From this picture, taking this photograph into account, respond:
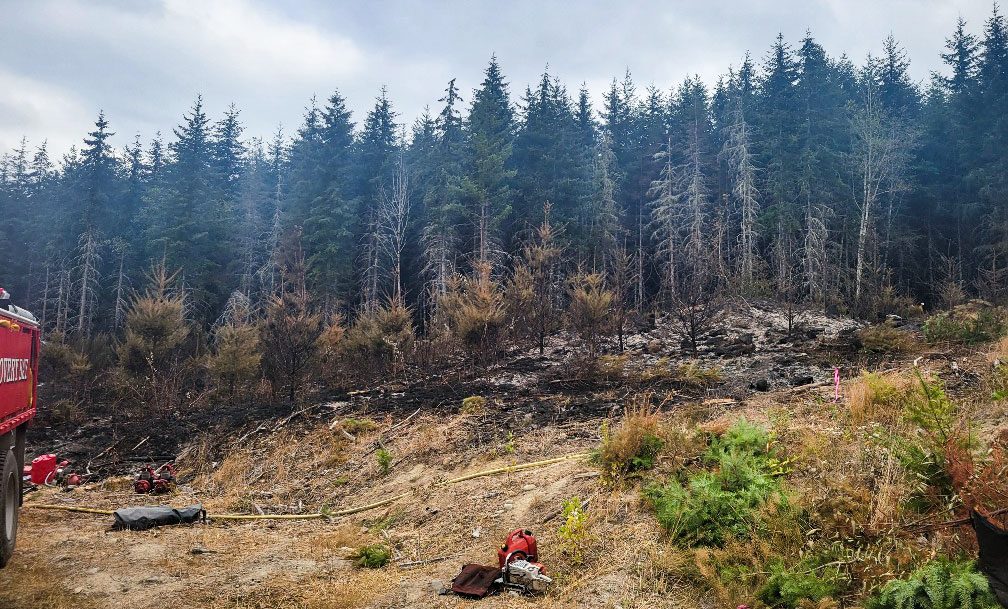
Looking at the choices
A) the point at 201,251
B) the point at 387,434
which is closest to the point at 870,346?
the point at 387,434

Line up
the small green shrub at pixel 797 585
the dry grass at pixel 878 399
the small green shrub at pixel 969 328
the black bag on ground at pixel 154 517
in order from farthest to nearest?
the small green shrub at pixel 969 328 < the black bag on ground at pixel 154 517 < the dry grass at pixel 878 399 < the small green shrub at pixel 797 585

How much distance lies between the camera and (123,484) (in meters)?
10.1

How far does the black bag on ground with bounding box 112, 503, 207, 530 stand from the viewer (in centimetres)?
736

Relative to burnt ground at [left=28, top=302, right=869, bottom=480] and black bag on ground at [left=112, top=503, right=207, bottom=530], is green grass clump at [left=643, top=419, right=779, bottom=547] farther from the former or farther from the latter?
black bag on ground at [left=112, top=503, right=207, bottom=530]

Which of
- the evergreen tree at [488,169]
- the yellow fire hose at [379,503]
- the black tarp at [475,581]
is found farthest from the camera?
the evergreen tree at [488,169]

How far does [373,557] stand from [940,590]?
455cm

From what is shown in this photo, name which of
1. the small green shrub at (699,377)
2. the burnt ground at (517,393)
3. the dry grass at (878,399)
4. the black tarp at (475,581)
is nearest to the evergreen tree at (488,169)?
the burnt ground at (517,393)

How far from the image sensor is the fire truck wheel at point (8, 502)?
5.48 meters

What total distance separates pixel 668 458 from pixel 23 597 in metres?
5.98

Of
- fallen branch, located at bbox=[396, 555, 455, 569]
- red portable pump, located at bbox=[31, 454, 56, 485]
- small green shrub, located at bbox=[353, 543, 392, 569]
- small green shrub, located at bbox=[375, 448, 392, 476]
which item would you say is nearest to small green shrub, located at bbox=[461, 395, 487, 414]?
small green shrub, located at bbox=[375, 448, 392, 476]

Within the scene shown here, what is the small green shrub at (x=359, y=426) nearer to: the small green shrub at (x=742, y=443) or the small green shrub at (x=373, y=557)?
the small green shrub at (x=373, y=557)

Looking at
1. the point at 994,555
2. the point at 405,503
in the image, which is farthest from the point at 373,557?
the point at 994,555

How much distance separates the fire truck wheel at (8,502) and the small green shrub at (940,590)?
737 cm

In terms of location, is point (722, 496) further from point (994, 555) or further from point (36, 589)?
point (36, 589)
